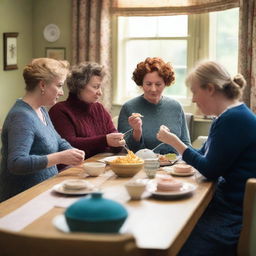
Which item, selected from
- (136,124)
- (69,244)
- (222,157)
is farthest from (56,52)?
(69,244)

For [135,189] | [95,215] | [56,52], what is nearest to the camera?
[95,215]

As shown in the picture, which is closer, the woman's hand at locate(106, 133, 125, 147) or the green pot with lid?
the green pot with lid

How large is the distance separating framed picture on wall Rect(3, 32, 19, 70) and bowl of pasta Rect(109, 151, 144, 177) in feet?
9.36

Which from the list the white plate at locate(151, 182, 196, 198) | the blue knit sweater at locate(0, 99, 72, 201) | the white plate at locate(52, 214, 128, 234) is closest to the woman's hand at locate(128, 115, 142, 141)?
the blue knit sweater at locate(0, 99, 72, 201)

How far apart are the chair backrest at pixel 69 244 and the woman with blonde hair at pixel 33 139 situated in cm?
112

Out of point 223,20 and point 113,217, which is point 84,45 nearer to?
point 223,20

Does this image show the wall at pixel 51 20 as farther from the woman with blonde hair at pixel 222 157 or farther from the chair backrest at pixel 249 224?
the chair backrest at pixel 249 224

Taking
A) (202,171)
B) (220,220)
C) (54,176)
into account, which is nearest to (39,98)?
(54,176)

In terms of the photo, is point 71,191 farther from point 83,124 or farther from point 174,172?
point 83,124

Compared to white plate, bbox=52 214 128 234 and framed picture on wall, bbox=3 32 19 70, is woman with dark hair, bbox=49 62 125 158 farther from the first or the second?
framed picture on wall, bbox=3 32 19 70

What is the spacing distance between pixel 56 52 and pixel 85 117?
2.32 meters

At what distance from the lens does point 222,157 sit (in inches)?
92.3

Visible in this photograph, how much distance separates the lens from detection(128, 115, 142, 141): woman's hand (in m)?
3.17

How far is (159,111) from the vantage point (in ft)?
11.4
